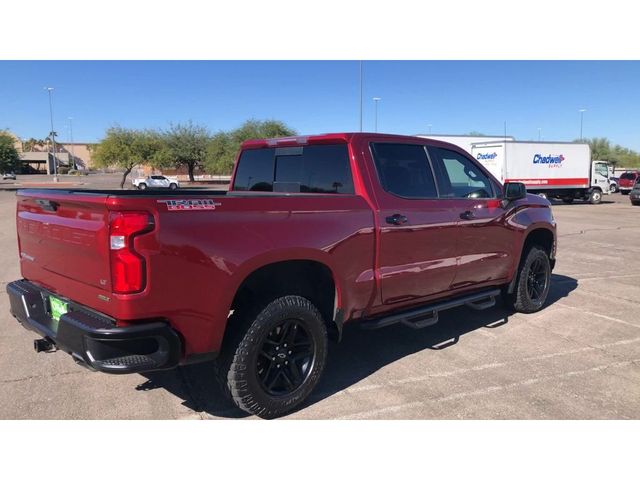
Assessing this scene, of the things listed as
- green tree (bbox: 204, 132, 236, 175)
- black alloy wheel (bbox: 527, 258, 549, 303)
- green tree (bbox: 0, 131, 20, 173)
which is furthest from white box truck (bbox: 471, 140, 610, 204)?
green tree (bbox: 0, 131, 20, 173)

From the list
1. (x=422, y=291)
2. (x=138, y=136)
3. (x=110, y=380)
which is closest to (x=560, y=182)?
(x=422, y=291)

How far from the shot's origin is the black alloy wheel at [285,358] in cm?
342

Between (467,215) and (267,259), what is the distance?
2.38 meters

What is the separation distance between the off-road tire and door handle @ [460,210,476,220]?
1.44 meters

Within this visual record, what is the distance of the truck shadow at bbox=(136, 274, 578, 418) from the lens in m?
3.73

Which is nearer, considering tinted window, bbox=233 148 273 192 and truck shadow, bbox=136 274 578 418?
truck shadow, bbox=136 274 578 418

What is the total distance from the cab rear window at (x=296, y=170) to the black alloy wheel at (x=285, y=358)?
1.23 m

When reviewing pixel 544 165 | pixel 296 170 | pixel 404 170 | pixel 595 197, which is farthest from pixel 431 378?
pixel 595 197

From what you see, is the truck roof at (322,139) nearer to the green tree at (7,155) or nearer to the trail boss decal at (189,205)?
the trail boss decal at (189,205)

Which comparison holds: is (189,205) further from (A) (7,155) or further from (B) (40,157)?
(B) (40,157)

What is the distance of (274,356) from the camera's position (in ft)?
11.3

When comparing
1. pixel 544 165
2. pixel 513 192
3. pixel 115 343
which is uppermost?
pixel 544 165

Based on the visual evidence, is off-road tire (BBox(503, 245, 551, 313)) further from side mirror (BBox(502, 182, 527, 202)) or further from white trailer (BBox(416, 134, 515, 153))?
white trailer (BBox(416, 134, 515, 153))

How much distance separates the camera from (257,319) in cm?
325
